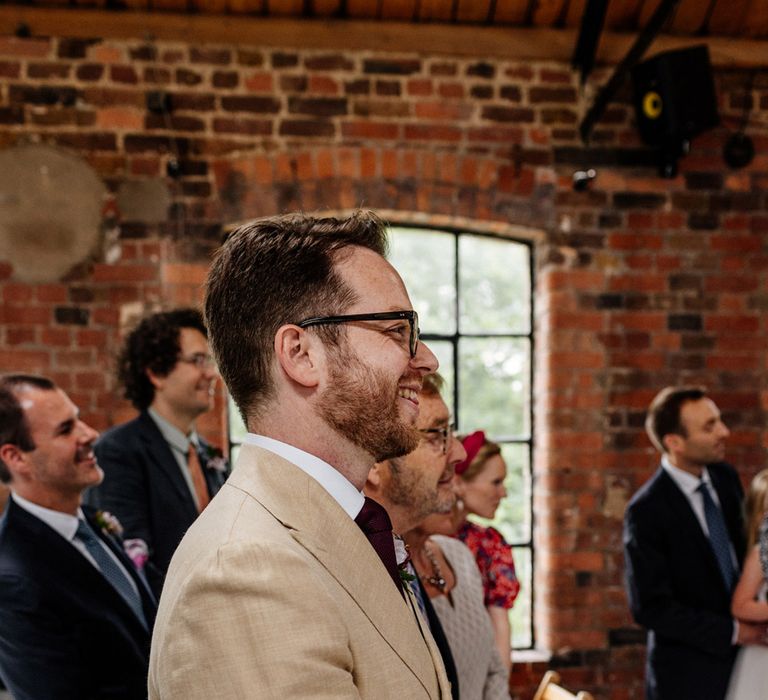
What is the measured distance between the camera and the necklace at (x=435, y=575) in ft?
6.88

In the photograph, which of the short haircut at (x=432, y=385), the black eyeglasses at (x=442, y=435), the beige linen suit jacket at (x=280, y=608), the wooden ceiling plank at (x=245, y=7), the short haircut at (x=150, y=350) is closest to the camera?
the beige linen suit jacket at (x=280, y=608)

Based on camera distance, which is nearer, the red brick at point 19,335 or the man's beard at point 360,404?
the man's beard at point 360,404

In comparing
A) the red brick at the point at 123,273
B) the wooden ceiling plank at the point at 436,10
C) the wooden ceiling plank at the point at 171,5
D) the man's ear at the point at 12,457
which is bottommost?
the man's ear at the point at 12,457

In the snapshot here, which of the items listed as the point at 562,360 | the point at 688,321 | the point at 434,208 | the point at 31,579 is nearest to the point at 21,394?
the point at 31,579

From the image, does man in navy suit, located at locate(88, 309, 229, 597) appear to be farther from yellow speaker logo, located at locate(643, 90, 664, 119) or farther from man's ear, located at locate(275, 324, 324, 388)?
yellow speaker logo, located at locate(643, 90, 664, 119)

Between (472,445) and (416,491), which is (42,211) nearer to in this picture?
(472,445)

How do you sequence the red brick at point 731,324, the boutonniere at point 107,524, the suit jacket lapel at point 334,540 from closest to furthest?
the suit jacket lapel at point 334,540 < the boutonniere at point 107,524 < the red brick at point 731,324

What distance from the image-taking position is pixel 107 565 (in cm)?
207

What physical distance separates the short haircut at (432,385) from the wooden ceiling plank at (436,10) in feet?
7.16

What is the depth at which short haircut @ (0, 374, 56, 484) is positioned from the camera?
216cm

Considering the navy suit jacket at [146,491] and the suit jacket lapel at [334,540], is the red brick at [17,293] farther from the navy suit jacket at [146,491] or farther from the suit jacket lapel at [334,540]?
the suit jacket lapel at [334,540]

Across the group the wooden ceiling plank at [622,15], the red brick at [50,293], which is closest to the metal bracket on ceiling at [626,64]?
the wooden ceiling plank at [622,15]

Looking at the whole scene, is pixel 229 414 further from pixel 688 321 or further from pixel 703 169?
pixel 703 169

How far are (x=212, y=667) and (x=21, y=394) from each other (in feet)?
5.46
